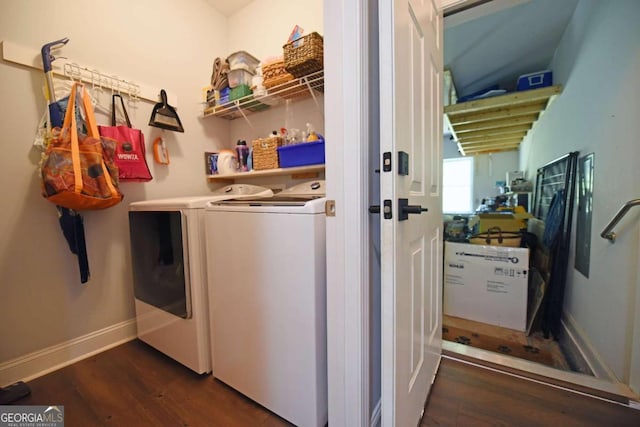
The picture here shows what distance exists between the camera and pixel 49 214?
141 centimetres

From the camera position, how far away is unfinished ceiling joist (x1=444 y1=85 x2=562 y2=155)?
225 cm

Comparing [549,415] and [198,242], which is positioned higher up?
[198,242]

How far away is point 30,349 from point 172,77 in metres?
1.94

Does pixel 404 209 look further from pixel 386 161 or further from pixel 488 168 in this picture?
pixel 488 168

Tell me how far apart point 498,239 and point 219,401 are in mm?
2303

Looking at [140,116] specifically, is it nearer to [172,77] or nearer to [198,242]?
[172,77]

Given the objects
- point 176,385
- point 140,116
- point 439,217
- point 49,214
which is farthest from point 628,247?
point 49,214

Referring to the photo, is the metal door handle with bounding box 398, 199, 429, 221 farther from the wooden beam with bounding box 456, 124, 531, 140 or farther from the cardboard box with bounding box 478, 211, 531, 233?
the wooden beam with bounding box 456, 124, 531, 140

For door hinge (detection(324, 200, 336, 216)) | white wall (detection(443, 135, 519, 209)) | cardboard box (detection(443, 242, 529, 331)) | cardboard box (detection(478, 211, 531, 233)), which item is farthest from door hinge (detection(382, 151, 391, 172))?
white wall (detection(443, 135, 519, 209))

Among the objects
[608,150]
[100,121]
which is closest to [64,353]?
[100,121]

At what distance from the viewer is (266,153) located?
1721 millimetres

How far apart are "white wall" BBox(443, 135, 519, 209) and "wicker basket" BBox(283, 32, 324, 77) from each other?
4717 mm

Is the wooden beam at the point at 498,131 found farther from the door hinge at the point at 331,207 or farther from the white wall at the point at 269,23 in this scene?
the door hinge at the point at 331,207

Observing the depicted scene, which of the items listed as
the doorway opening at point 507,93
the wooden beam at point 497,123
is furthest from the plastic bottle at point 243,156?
the wooden beam at point 497,123
